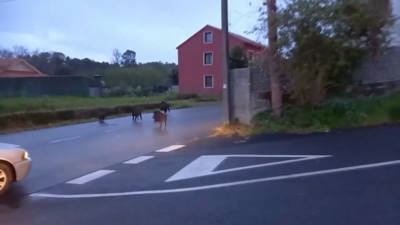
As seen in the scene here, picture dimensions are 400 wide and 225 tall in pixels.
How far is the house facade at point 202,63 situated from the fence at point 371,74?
35689 millimetres

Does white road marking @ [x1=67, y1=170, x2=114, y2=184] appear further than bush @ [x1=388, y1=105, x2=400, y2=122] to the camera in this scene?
No

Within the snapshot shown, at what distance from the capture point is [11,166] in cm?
841

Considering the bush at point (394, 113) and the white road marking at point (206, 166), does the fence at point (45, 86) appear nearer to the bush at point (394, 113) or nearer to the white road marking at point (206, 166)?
the white road marking at point (206, 166)

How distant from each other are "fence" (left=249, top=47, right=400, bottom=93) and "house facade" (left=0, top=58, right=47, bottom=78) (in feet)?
141

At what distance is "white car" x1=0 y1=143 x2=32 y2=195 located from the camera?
8.30 m

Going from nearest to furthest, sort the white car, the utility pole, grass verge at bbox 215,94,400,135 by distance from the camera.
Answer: the white car, grass verge at bbox 215,94,400,135, the utility pole

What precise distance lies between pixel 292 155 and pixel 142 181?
3.23 metres

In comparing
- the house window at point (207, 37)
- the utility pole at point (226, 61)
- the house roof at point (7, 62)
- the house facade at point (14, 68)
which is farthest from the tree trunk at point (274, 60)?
the house roof at point (7, 62)

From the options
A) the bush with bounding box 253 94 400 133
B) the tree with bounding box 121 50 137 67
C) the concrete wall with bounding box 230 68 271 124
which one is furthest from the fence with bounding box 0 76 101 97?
the tree with bounding box 121 50 137 67

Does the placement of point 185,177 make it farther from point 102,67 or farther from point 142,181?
point 102,67

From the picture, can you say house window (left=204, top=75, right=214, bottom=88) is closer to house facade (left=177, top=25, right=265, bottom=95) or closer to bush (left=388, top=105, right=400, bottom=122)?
house facade (left=177, top=25, right=265, bottom=95)

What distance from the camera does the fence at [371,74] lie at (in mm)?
15211

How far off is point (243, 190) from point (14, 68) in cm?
5286

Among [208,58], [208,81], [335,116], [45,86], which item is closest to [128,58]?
[208,58]
